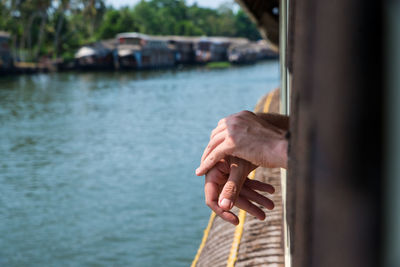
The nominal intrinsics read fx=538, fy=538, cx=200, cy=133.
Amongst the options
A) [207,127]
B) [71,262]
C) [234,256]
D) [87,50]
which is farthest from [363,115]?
[87,50]

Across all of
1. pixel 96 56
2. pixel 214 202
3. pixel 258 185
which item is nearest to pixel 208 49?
pixel 96 56

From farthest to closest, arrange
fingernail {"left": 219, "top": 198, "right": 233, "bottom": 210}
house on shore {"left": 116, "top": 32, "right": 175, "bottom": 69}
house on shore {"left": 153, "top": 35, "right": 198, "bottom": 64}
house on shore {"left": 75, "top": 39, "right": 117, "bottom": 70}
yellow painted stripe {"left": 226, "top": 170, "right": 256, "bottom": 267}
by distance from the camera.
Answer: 1. house on shore {"left": 153, "top": 35, "right": 198, "bottom": 64}
2. house on shore {"left": 116, "top": 32, "right": 175, "bottom": 69}
3. house on shore {"left": 75, "top": 39, "right": 117, "bottom": 70}
4. yellow painted stripe {"left": 226, "top": 170, "right": 256, "bottom": 267}
5. fingernail {"left": 219, "top": 198, "right": 233, "bottom": 210}

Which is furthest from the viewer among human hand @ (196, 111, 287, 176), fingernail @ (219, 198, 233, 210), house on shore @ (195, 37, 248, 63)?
house on shore @ (195, 37, 248, 63)

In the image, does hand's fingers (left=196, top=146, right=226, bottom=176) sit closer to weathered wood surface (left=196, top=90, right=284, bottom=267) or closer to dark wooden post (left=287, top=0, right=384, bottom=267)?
dark wooden post (left=287, top=0, right=384, bottom=267)

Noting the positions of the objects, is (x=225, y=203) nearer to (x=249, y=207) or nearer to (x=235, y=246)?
(x=249, y=207)

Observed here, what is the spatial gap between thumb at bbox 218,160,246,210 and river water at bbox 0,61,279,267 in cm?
664

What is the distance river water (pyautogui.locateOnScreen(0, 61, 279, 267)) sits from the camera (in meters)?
7.89

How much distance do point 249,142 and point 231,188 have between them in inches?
4.7

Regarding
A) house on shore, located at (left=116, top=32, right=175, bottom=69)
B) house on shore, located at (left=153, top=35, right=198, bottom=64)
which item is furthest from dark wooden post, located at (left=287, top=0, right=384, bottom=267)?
house on shore, located at (left=153, top=35, right=198, bottom=64)

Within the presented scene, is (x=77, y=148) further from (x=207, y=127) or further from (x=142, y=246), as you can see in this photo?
(x=142, y=246)

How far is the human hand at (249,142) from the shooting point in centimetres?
91

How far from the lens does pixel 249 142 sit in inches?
37.8

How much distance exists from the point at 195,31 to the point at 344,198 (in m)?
83.0

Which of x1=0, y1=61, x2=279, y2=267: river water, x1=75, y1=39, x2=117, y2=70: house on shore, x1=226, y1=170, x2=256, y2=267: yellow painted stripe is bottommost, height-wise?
x1=0, y1=61, x2=279, y2=267: river water
